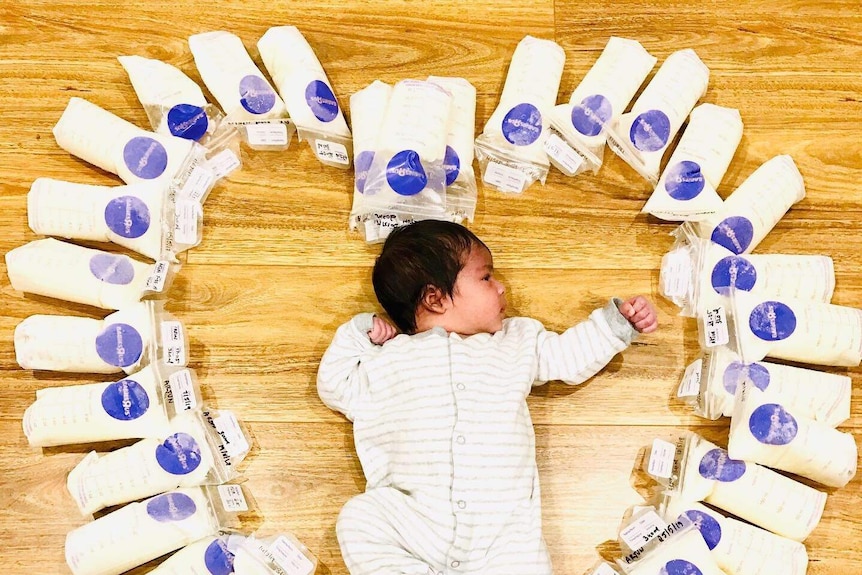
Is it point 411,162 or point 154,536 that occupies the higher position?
point 411,162

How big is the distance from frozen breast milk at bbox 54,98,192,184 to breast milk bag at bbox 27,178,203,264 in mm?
31

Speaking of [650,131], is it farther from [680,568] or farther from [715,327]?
[680,568]

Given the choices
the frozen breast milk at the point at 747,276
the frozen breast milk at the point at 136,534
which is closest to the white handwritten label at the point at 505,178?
the frozen breast milk at the point at 747,276

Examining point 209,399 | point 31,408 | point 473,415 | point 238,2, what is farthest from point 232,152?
point 473,415

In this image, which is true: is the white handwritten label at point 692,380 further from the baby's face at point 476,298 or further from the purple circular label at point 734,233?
the baby's face at point 476,298

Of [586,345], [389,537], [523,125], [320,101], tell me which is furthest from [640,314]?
[320,101]

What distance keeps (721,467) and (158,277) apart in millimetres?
1009

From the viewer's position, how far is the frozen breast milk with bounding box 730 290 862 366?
1334 mm

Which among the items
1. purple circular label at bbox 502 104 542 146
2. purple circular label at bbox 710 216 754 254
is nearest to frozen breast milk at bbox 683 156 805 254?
purple circular label at bbox 710 216 754 254

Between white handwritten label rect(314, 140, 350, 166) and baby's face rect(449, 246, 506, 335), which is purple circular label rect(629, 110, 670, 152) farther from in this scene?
white handwritten label rect(314, 140, 350, 166)

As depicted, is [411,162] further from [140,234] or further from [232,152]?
[140,234]

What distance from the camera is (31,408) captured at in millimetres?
1331

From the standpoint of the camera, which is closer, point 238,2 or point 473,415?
point 473,415

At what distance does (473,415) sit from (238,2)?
3.10 feet
